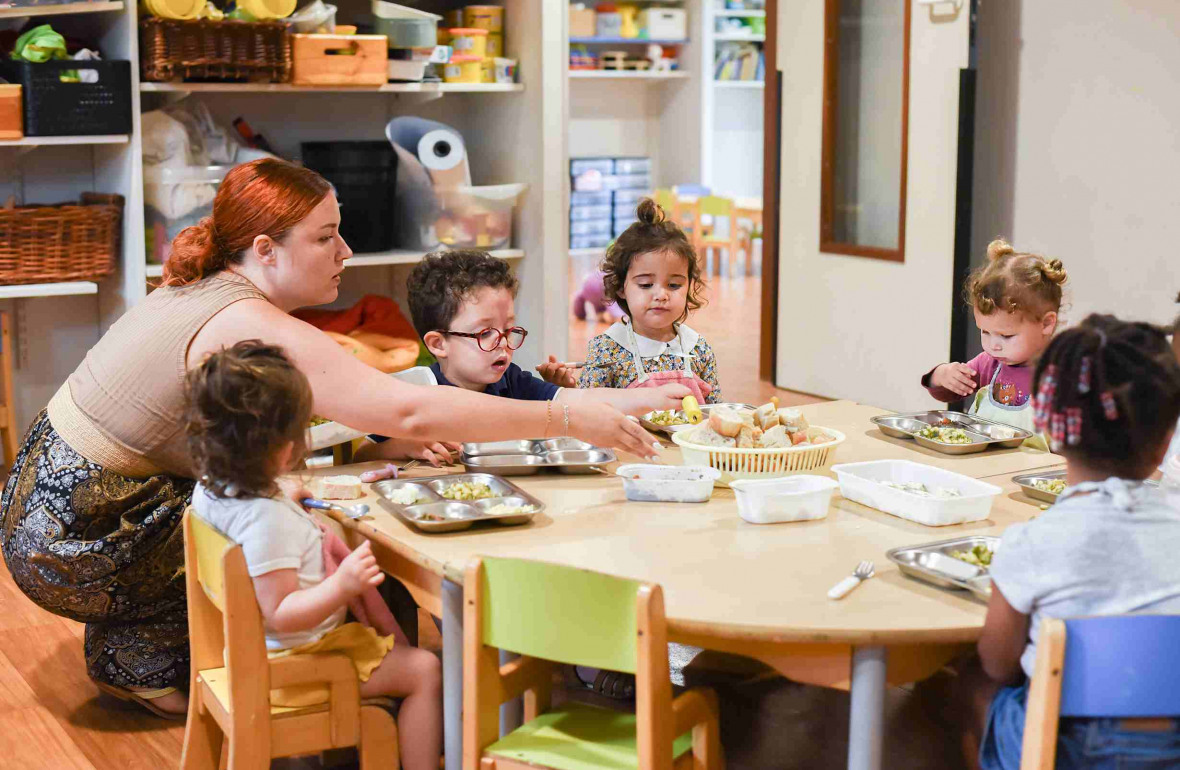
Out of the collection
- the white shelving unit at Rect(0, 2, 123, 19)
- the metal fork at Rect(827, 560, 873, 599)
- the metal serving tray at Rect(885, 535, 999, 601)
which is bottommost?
the metal fork at Rect(827, 560, 873, 599)

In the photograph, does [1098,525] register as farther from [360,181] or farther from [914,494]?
[360,181]

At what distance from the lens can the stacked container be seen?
9.15 meters

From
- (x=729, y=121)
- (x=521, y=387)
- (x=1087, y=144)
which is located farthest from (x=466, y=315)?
(x=729, y=121)

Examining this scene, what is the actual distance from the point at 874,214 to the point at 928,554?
11.9 ft

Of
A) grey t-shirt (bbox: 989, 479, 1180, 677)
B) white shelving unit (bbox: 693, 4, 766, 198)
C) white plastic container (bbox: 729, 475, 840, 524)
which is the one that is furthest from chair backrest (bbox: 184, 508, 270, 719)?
white shelving unit (bbox: 693, 4, 766, 198)

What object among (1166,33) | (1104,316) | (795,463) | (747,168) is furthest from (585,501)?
(747,168)

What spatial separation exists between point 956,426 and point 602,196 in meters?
6.94

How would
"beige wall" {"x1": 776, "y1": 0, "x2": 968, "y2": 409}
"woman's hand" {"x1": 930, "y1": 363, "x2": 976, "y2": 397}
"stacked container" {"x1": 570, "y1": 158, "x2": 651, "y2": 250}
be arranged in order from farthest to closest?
"stacked container" {"x1": 570, "y1": 158, "x2": 651, "y2": 250}
"beige wall" {"x1": 776, "y1": 0, "x2": 968, "y2": 409}
"woman's hand" {"x1": 930, "y1": 363, "x2": 976, "y2": 397}

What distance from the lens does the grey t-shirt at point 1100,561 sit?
1.48m

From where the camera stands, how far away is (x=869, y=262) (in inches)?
202

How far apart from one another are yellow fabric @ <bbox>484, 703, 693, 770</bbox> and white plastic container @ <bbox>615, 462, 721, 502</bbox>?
1.20ft

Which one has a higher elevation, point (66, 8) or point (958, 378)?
point (66, 8)

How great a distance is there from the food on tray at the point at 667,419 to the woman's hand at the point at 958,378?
612 mm

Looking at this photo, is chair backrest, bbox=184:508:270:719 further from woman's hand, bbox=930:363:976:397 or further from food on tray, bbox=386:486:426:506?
woman's hand, bbox=930:363:976:397
